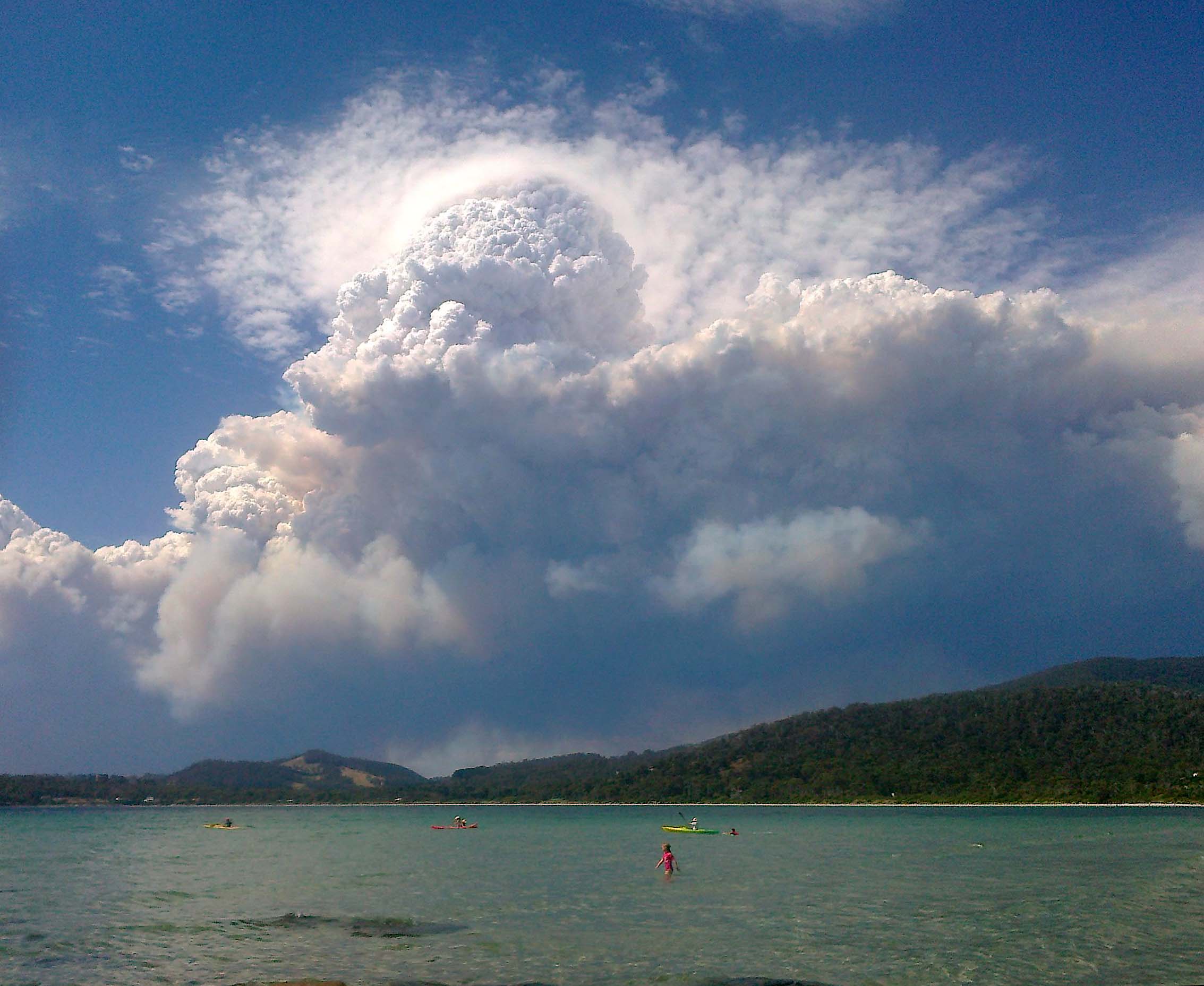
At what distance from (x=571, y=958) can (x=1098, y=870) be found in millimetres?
40718

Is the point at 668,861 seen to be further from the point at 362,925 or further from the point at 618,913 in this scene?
the point at 362,925

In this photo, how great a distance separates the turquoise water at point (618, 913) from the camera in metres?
28.8

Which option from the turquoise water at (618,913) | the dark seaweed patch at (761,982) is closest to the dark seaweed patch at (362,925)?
the turquoise water at (618,913)

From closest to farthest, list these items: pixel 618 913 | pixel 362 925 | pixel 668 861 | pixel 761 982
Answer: pixel 761 982
pixel 362 925
pixel 618 913
pixel 668 861

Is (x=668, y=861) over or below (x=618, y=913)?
over

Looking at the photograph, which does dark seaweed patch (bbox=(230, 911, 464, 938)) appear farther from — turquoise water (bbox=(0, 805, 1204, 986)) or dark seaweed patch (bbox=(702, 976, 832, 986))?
dark seaweed patch (bbox=(702, 976, 832, 986))

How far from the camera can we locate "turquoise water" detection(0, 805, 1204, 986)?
28.8 m

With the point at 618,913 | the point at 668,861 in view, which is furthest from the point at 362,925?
the point at 668,861

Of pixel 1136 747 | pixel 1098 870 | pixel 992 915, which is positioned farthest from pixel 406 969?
pixel 1136 747

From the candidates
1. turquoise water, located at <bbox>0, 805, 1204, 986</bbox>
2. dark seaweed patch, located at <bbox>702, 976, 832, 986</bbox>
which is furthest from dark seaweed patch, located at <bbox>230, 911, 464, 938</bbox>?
dark seaweed patch, located at <bbox>702, 976, 832, 986</bbox>

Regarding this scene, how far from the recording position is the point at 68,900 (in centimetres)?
4725

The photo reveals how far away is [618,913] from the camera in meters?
40.7

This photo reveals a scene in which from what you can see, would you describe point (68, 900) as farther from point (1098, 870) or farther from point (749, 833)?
point (749, 833)

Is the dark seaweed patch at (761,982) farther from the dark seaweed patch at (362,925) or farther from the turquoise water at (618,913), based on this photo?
the dark seaweed patch at (362,925)
